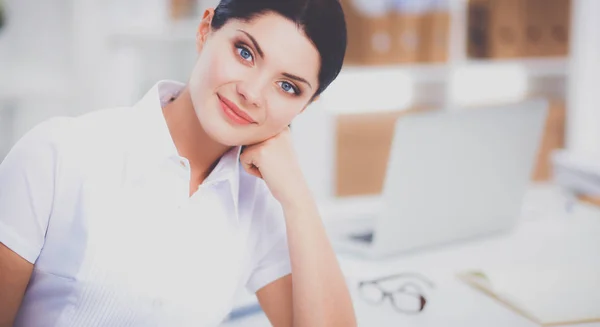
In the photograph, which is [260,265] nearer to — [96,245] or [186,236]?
[186,236]

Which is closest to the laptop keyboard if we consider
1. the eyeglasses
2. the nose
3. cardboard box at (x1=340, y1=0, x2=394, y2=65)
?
the eyeglasses

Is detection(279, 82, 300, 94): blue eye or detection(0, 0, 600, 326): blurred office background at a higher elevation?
detection(279, 82, 300, 94): blue eye

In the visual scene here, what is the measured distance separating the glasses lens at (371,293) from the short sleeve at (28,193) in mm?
596

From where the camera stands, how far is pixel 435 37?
3.08m

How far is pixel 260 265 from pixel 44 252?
34 centimetres

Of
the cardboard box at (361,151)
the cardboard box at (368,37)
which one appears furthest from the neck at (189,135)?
the cardboard box at (361,151)

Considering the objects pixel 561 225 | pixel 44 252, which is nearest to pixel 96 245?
pixel 44 252

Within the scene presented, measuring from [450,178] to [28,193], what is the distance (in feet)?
2.87

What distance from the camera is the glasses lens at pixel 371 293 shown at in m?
1.13

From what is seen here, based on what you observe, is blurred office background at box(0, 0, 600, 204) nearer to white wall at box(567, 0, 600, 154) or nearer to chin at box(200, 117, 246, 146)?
white wall at box(567, 0, 600, 154)

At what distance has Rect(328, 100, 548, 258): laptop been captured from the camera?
4.09ft

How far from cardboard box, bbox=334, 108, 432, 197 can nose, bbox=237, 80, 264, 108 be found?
91.0 inches

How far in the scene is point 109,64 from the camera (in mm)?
2803

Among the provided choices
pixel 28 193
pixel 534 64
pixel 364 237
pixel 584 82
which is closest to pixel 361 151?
pixel 534 64
